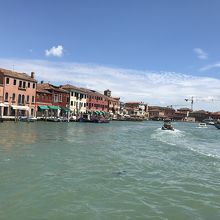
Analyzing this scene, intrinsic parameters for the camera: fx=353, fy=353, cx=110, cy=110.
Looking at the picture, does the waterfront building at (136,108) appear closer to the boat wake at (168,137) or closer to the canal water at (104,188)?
the boat wake at (168,137)

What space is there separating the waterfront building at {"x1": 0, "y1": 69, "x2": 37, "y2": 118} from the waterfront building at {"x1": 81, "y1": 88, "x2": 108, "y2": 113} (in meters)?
23.5

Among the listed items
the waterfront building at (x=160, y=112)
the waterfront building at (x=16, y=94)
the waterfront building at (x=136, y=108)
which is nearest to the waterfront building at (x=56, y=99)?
the waterfront building at (x=16, y=94)

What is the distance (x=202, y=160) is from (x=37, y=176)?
856 centimetres

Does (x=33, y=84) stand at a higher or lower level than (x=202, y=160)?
higher

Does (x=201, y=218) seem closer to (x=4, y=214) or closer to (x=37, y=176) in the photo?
(x=4, y=214)

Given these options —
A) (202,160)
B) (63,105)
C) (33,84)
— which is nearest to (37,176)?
(202,160)

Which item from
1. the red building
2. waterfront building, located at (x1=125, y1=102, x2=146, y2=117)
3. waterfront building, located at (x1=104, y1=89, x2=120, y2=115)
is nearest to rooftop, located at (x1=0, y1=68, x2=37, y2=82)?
the red building

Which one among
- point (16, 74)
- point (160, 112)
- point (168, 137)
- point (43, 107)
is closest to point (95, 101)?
point (43, 107)

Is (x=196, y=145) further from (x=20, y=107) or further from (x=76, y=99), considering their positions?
(x=76, y=99)

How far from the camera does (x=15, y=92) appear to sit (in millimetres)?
51906

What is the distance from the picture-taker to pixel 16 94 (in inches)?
2052

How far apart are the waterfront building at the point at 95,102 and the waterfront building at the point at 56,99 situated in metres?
10.9

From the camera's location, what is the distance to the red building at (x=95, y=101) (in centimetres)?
8000

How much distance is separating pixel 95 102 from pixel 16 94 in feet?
108
